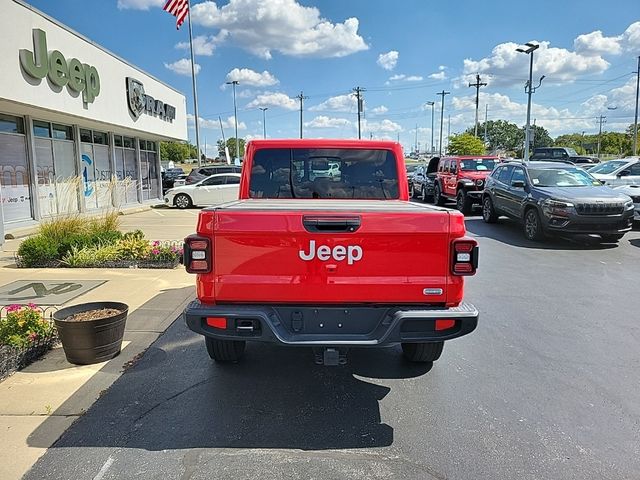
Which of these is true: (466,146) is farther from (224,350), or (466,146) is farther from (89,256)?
(224,350)

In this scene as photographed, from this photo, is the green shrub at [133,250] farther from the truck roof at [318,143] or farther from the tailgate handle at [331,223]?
the tailgate handle at [331,223]

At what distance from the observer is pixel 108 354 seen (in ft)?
14.9

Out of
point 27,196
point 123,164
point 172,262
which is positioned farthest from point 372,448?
point 123,164

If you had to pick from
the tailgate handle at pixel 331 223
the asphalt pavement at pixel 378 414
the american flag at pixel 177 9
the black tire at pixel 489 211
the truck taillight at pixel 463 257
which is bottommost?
the asphalt pavement at pixel 378 414

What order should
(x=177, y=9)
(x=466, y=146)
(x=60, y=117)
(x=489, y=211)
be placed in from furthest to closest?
(x=466, y=146), (x=177, y=9), (x=489, y=211), (x=60, y=117)

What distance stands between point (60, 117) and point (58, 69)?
183cm

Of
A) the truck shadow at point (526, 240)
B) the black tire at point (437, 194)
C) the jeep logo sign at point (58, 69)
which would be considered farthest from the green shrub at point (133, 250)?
the black tire at point (437, 194)

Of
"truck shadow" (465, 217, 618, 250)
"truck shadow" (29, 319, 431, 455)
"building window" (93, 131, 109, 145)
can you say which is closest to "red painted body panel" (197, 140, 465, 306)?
"truck shadow" (29, 319, 431, 455)

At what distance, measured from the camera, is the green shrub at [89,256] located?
8.48m

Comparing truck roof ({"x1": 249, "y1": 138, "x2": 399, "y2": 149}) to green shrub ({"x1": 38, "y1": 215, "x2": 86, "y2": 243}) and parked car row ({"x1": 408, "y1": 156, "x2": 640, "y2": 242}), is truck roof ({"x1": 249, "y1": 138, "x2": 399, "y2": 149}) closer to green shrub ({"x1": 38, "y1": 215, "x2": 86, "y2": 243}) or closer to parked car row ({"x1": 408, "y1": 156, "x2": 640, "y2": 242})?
green shrub ({"x1": 38, "y1": 215, "x2": 86, "y2": 243})

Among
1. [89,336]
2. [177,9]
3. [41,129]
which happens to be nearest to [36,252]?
[89,336]

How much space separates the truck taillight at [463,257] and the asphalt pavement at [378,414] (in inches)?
43.9

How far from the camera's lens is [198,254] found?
3.28 meters

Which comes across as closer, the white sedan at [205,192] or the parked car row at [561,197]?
the parked car row at [561,197]
